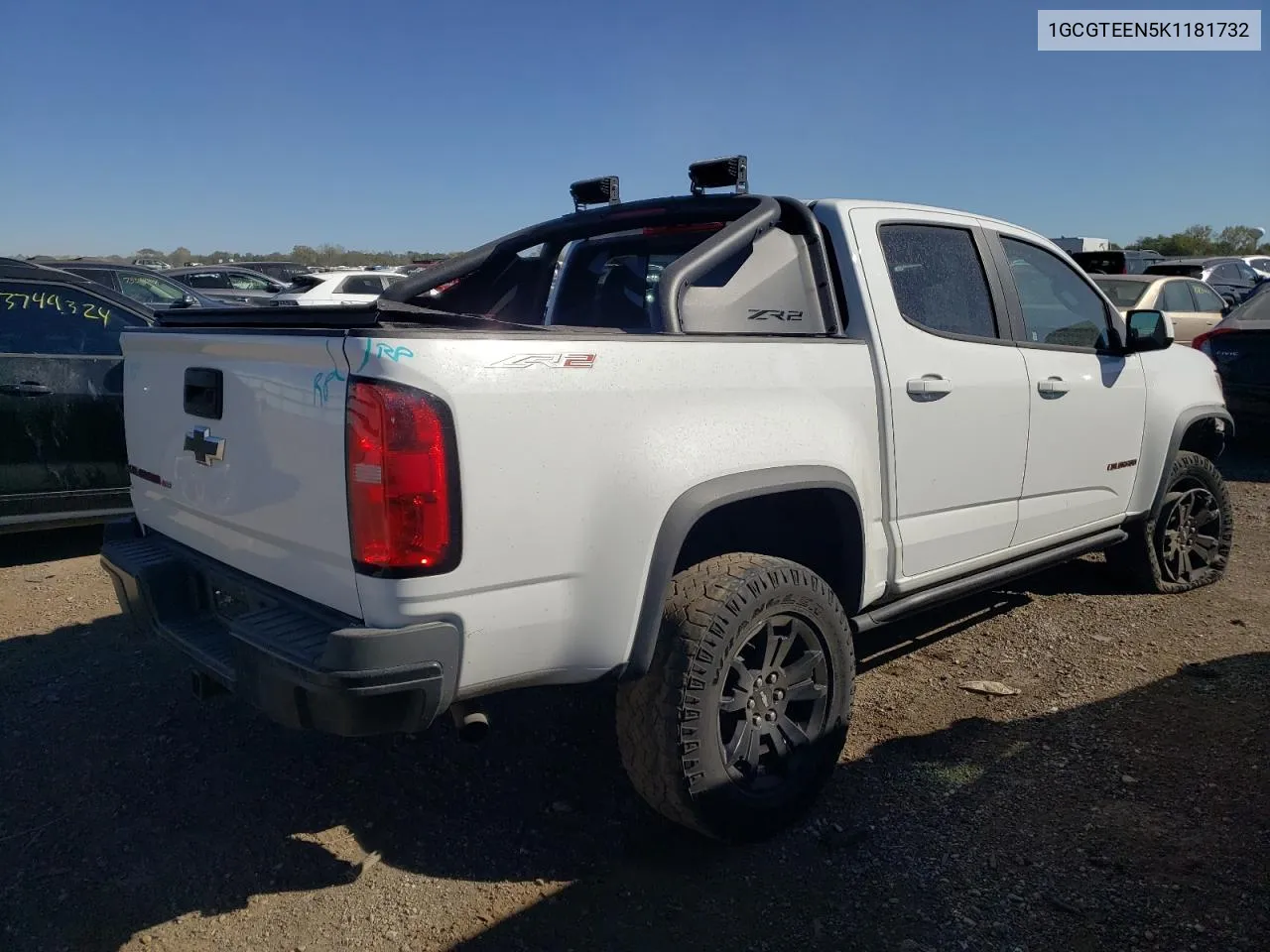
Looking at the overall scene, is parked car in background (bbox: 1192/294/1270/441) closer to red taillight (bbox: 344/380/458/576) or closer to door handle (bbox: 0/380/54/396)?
red taillight (bbox: 344/380/458/576)

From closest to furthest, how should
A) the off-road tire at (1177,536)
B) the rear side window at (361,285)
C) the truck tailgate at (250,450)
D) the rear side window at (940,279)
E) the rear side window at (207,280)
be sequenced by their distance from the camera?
the truck tailgate at (250,450) < the rear side window at (940,279) < the off-road tire at (1177,536) < the rear side window at (361,285) < the rear side window at (207,280)

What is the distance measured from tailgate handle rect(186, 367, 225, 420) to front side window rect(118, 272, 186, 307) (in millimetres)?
11390

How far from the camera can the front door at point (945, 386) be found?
11.1ft

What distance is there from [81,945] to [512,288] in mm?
2953

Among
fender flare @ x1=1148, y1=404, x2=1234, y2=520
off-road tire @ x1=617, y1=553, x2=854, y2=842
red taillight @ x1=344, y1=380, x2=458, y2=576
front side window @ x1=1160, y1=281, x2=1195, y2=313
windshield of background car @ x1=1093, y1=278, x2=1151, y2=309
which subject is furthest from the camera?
front side window @ x1=1160, y1=281, x2=1195, y2=313

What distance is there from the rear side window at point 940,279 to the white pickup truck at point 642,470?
0.02 metres

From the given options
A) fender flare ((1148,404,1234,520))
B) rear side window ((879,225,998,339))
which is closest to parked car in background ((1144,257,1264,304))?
fender flare ((1148,404,1234,520))

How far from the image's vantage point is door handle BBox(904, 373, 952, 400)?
11.1ft

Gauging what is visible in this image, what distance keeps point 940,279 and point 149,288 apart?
12510 millimetres

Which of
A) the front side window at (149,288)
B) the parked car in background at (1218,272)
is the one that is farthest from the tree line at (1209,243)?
the front side window at (149,288)

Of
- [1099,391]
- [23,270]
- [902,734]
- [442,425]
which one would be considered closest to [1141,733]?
[902,734]

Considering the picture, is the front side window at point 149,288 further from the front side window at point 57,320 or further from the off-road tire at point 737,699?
the off-road tire at point 737,699

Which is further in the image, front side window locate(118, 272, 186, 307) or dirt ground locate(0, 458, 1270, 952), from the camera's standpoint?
front side window locate(118, 272, 186, 307)

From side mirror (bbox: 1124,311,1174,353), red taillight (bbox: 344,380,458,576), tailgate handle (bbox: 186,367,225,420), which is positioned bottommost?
red taillight (bbox: 344,380,458,576)
